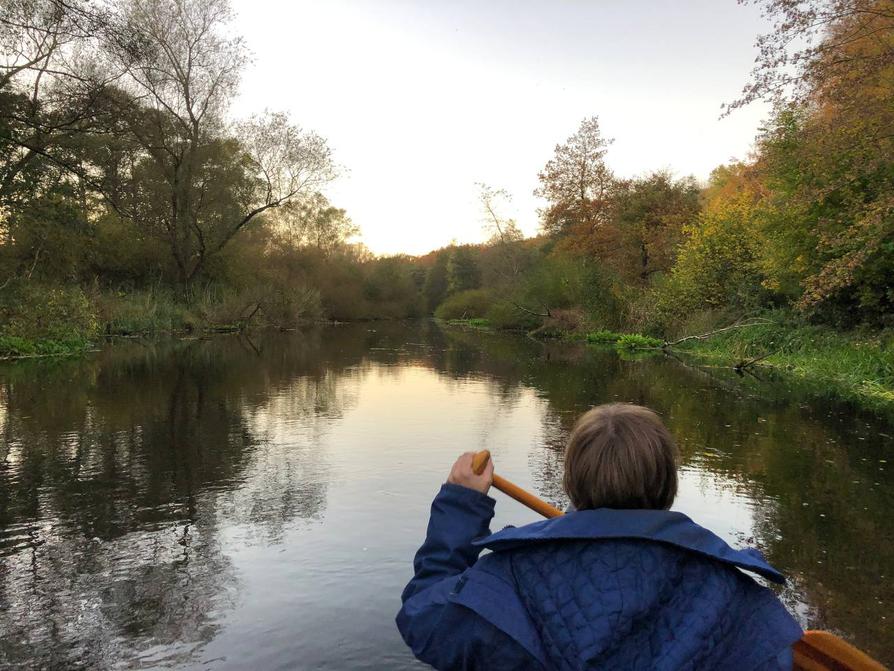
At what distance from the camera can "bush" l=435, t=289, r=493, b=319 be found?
163 feet

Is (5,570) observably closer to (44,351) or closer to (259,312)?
(44,351)

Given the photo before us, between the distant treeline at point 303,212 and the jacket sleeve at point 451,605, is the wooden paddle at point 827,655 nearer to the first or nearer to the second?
the jacket sleeve at point 451,605

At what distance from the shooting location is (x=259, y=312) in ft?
111

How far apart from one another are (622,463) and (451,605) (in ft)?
1.72

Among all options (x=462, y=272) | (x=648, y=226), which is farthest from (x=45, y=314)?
(x=462, y=272)

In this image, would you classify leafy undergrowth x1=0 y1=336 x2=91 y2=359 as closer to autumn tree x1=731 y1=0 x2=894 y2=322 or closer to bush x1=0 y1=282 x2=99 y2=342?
bush x1=0 y1=282 x2=99 y2=342

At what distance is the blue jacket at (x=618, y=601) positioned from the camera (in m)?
1.43

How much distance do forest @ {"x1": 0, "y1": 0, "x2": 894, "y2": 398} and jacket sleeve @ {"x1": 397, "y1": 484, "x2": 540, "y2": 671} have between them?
12362 mm

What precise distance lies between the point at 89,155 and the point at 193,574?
15808 mm

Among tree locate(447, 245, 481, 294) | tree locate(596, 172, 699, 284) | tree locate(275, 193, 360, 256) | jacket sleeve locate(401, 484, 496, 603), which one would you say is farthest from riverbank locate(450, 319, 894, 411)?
tree locate(447, 245, 481, 294)

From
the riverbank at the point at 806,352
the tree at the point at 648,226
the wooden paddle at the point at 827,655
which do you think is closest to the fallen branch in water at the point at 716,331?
the riverbank at the point at 806,352

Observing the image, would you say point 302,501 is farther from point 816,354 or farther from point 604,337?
point 604,337

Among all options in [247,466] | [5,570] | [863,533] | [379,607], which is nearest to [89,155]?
[247,466]

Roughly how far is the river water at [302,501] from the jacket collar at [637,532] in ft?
6.35
